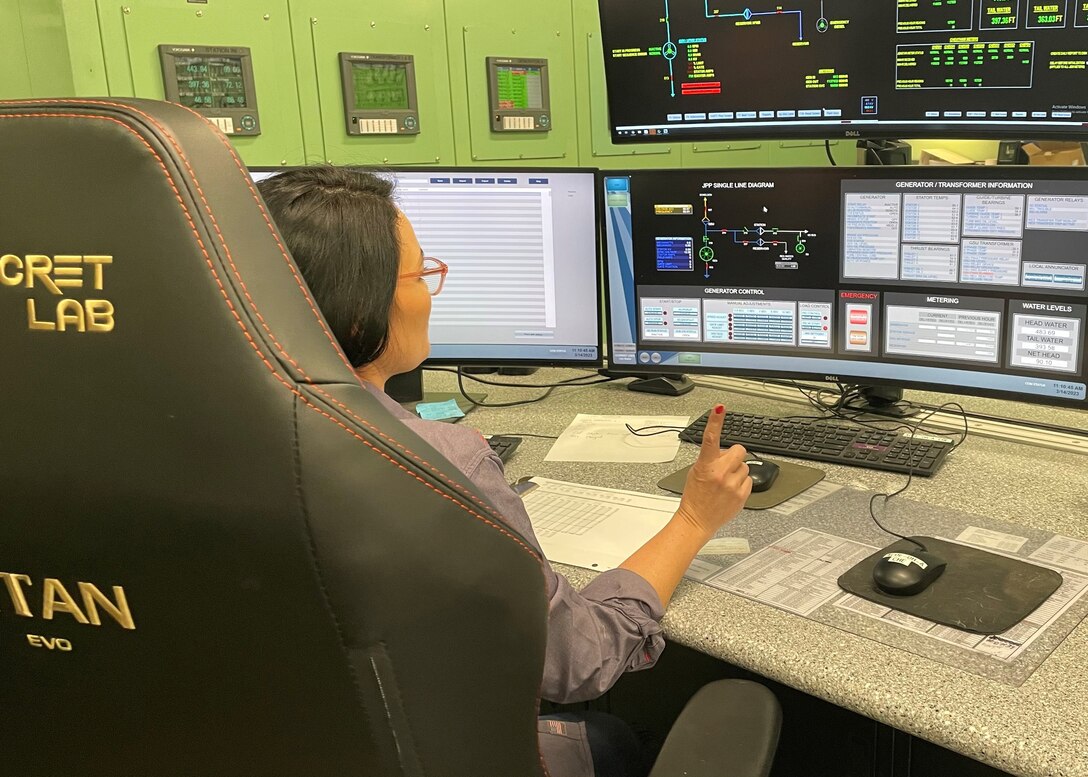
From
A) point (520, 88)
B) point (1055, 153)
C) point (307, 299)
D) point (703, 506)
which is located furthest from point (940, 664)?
point (520, 88)

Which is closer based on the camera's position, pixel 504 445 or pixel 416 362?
pixel 416 362

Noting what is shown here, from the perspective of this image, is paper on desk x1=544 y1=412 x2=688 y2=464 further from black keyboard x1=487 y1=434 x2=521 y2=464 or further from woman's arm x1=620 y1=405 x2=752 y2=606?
woman's arm x1=620 y1=405 x2=752 y2=606

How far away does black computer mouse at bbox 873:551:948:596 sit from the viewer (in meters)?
1.10

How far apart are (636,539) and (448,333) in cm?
76

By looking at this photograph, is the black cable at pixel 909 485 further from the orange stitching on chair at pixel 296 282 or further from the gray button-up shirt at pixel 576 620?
the orange stitching on chair at pixel 296 282

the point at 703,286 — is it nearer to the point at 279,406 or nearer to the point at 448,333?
the point at 448,333

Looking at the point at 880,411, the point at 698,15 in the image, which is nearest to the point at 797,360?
the point at 880,411

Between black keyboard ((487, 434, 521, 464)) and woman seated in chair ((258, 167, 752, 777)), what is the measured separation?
20.7 inches

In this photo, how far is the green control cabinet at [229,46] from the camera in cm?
246

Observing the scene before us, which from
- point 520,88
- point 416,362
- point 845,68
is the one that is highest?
point 520,88

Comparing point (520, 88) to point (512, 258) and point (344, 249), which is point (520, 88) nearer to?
point (512, 258)

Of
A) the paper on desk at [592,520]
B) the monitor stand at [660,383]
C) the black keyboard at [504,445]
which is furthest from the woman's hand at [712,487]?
the monitor stand at [660,383]

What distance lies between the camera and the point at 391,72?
289cm

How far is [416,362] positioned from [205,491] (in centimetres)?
62
